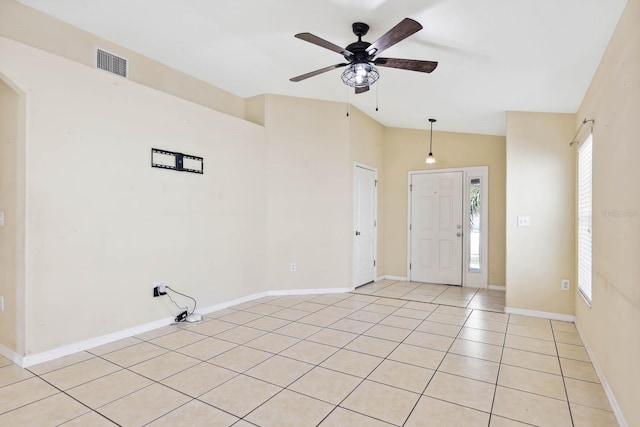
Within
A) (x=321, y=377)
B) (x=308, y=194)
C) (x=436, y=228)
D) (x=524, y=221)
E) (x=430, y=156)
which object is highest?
(x=430, y=156)

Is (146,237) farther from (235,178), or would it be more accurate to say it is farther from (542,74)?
(542,74)

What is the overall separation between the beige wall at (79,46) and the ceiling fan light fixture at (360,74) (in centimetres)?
228

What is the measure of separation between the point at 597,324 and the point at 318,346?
229 cm

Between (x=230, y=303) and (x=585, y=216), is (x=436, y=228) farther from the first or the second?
(x=230, y=303)

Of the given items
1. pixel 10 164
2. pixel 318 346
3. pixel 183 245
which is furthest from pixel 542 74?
pixel 10 164

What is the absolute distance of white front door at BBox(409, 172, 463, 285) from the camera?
5844mm

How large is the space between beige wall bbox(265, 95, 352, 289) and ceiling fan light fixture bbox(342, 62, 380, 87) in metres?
2.06

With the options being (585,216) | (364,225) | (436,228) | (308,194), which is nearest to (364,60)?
(308,194)

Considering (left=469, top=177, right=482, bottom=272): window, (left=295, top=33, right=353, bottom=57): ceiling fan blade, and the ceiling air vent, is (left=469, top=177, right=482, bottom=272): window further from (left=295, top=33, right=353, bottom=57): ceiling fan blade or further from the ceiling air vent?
the ceiling air vent

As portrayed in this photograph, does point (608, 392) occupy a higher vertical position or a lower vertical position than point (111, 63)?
lower

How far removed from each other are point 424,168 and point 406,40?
346 centimetres

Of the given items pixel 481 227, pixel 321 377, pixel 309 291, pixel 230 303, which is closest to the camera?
pixel 321 377

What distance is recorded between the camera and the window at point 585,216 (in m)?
3.17

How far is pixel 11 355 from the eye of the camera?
2727mm
